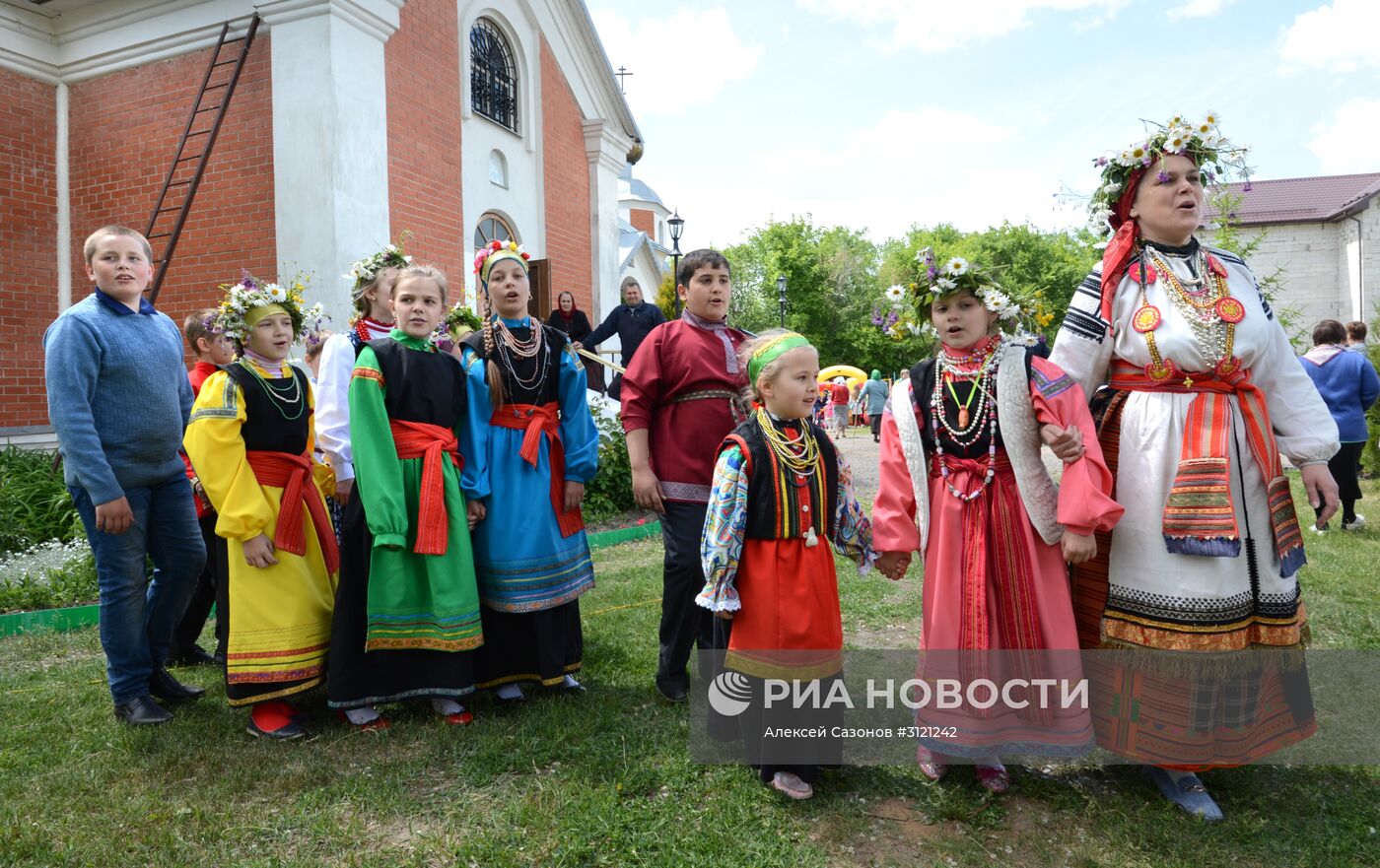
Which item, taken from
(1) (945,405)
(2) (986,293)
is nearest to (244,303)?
(1) (945,405)

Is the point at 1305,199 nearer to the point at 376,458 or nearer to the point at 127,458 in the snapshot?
the point at 376,458

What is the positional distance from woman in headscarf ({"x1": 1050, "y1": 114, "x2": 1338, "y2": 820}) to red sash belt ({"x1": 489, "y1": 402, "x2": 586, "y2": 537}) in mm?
2277

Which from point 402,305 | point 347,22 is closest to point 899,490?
point 402,305

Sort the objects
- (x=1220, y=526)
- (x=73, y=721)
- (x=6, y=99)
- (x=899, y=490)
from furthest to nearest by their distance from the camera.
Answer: (x=6, y=99), (x=73, y=721), (x=899, y=490), (x=1220, y=526)

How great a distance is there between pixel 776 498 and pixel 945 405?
74cm

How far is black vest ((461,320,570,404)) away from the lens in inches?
160

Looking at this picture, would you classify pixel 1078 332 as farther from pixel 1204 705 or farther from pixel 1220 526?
pixel 1204 705

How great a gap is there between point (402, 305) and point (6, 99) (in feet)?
30.1

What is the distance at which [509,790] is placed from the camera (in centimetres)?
319

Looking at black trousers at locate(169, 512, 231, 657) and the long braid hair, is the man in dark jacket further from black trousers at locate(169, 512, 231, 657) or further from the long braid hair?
the long braid hair

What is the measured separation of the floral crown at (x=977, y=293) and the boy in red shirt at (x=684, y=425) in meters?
0.96

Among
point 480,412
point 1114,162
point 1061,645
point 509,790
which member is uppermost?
point 1114,162

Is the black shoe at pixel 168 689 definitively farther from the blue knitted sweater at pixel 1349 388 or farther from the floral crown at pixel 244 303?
the blue knitted sweater at pixel 1349 388

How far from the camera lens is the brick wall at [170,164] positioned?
9070mm
